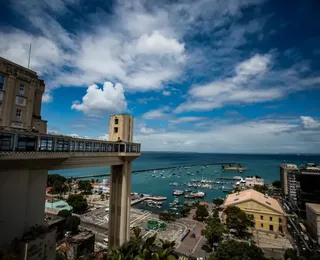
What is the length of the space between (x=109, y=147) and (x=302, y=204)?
2336 inches

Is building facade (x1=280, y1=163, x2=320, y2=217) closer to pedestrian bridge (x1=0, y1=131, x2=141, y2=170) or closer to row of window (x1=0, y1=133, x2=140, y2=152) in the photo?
row of window (x1=0, y1=133, x2=140, y2=152)

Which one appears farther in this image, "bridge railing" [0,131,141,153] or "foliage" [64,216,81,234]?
"foliage" [64,216,81,234]

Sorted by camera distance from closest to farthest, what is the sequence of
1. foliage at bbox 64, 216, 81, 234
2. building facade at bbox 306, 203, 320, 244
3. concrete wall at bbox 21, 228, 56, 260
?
1. concrete wall at bbox 21, 228, 56, 260
2. building facade at bbox 306, 203, 320, 244
3. foliage at bbox 64, 216, 81, 234

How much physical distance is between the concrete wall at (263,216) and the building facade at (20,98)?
4660 cm

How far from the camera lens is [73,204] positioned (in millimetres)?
57594

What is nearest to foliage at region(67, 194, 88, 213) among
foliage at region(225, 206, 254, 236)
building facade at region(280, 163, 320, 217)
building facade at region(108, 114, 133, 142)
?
foliage at region(225, 206, 254, 236)

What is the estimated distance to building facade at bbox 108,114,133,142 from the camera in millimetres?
24312

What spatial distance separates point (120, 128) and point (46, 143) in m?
11.1

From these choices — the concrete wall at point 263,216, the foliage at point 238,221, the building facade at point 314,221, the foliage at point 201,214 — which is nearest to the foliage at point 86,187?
the foliage at point 201,214

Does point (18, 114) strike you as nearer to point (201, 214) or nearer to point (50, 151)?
point (50, 151)


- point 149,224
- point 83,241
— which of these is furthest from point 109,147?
point 149,224

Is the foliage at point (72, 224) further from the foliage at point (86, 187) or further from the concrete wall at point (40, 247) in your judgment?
the foliage at point (86, 187)

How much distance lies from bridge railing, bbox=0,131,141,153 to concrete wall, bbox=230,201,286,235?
3921 centimetres

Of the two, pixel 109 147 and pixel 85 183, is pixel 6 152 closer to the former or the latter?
pixel 109 147
